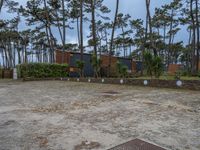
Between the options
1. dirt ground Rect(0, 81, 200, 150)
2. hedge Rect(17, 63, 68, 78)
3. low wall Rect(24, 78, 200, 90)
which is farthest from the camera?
hedge Rect(17, 63, 68, 78)

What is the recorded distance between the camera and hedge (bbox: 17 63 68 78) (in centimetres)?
1842

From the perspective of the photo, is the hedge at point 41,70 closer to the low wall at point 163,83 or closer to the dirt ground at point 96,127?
the low wall at point 163,83

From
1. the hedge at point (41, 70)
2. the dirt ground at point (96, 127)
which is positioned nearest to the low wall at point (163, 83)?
the dirt ground at point (96, 127)

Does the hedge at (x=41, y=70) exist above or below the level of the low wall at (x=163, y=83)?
above

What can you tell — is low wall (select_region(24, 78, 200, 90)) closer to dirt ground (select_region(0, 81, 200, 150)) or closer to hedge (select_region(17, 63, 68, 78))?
dirt ground (select_region(0, 81, 200, 150))

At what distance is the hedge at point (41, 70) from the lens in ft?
60.4

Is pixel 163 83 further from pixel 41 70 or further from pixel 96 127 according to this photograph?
pixel 41 70

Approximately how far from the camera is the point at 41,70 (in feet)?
61.8

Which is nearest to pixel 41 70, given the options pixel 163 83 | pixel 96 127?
pixel 163 83

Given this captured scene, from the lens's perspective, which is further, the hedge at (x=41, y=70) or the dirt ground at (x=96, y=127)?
the hedge at (x=41, y=70)

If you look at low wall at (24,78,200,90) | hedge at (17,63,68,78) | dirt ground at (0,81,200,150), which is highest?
hedge at (17,63,68,78)

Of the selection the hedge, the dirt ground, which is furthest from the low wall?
the hedge

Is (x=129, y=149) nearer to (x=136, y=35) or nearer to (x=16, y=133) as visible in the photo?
(x=16, y=133)

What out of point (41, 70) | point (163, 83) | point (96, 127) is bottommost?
point (96, 127)
